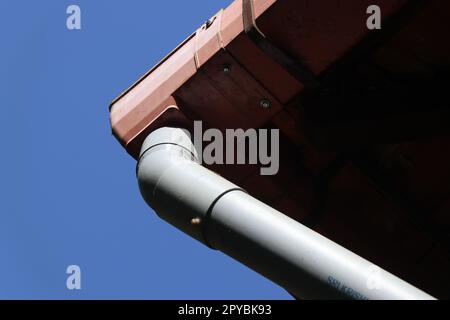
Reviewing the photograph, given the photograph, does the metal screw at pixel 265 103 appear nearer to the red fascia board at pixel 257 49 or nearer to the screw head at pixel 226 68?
the red fascia board at pixel 257 49

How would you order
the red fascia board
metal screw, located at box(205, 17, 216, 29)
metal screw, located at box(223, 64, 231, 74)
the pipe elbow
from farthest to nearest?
metal screw, located at box(205, 17, 216, 29), metal screw, located at box(223, 64, 231, 74), the red fascia board, the pipe elbow

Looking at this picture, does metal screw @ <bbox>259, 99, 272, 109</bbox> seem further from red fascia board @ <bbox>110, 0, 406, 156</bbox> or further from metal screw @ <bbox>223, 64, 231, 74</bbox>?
metal screw @ <bbox>223, 64, 231, 74</bbox>

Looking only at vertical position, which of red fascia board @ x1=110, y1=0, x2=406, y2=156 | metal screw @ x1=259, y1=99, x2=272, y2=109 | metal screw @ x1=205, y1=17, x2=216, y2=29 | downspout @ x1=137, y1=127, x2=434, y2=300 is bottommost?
downspout @ x1=137, y1=127, x2=434, y2=300

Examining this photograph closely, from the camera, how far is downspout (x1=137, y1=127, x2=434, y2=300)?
16.9ft

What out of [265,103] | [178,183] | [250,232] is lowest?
[250,232]

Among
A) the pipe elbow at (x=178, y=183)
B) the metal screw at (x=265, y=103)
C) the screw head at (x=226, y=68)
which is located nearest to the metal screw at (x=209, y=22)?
the screw head at (x=226, y=68)

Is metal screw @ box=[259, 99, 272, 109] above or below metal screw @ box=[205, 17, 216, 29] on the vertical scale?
below

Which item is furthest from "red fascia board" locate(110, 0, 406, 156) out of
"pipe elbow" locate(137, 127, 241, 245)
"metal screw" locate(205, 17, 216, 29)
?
"pipe elbow" locate(137, 127, 241, 245)

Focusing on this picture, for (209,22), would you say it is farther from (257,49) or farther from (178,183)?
(178,183)

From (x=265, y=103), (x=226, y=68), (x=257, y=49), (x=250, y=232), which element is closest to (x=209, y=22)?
(x=226, y=68)

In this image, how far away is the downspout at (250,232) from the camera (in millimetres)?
5156

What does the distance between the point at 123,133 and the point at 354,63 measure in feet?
7.35

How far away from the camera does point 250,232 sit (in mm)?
5766
